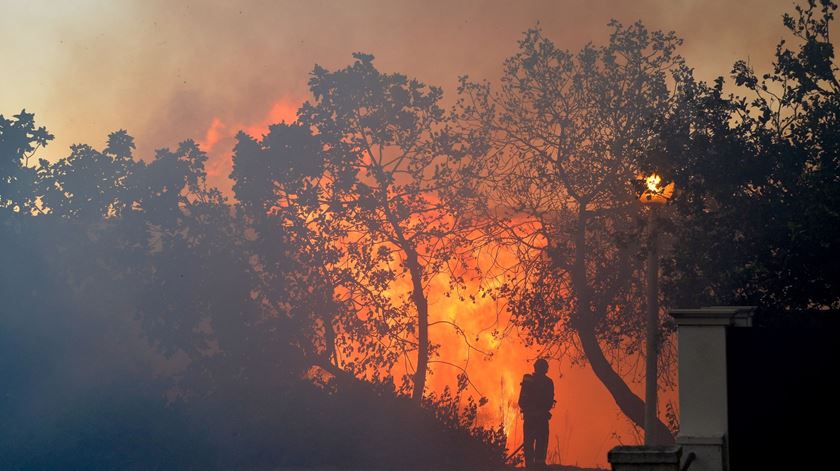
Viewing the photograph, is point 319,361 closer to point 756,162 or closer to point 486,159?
point 486,159

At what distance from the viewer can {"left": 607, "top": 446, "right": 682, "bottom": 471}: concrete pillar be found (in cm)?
906

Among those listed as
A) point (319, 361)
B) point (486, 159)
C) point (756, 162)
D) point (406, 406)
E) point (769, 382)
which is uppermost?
point (486, 159)

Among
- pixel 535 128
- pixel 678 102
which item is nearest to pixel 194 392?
pixel 535 128

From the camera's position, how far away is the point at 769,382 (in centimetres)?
1225

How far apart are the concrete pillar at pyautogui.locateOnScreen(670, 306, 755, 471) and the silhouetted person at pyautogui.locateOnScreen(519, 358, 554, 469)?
20.9ft

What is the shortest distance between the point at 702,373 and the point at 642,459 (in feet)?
10.0

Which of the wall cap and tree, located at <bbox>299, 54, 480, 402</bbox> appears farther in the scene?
tree, located at <bbox>299, 54, 480, 402</bbox>

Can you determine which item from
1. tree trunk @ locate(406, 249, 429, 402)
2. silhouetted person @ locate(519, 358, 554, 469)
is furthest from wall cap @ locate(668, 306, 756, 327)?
tree trunk @ locate(406, 249, 429, 402)

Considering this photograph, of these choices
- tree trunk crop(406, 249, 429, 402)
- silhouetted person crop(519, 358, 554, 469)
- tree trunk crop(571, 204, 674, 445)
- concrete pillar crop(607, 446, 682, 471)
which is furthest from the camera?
tree trunk crop(406, 249, 429, 402)

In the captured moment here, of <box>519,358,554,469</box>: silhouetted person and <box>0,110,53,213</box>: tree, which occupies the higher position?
<box>0,110,53,213</box>: tree

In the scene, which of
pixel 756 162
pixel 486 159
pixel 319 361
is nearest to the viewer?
pixel 756 162

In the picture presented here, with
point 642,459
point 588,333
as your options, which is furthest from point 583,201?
point 642,459

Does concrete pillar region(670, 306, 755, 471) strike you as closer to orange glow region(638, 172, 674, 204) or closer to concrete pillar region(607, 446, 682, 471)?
concrete pillar region(607, 446, 682, 471)

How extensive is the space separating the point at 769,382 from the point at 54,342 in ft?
77.8
